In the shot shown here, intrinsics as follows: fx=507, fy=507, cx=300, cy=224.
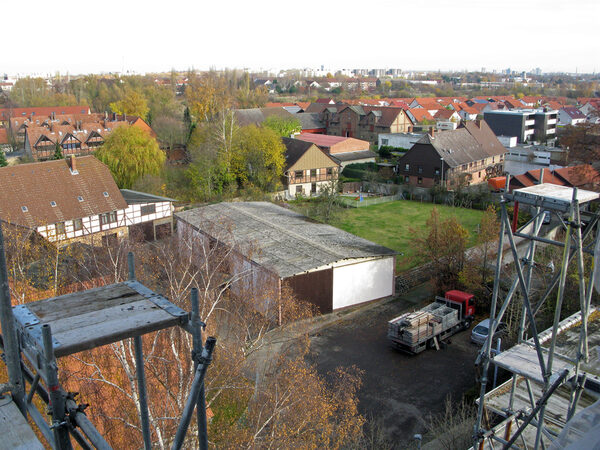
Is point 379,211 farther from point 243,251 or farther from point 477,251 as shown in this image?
point 243,251

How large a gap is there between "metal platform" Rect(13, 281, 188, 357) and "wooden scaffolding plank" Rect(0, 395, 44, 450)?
1.43 feet

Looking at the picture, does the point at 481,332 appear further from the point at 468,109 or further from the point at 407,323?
the point at 468,109

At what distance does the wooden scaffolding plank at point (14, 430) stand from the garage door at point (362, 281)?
15401 mm

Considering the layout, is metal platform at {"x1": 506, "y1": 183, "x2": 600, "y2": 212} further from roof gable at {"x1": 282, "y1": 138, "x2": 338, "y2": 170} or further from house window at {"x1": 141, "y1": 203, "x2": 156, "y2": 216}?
roof gable at {"x1": 282, "y1": 138, "x2": 338, "y2": 170}

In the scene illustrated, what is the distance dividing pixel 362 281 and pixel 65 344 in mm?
16574

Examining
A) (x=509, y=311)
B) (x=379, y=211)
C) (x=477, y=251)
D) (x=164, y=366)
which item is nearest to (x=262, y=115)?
(x=379, y=211)

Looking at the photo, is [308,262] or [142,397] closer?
[142,397]

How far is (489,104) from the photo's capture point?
78.2 metres

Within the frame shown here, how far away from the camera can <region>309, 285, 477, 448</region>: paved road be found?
13.0 m

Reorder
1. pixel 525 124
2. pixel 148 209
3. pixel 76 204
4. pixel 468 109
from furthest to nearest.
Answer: pixel 468 109 → pixel 525 124 → pixel 148 209 → pixel 76 204

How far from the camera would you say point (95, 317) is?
11.8 ft

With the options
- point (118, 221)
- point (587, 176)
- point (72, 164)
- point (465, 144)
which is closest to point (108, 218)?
point (118, 221)

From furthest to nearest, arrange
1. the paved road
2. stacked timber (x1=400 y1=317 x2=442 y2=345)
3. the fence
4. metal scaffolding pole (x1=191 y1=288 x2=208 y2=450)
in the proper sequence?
the fence < stacked timber (x1=400 y1=317 x2=442 y2=345) < the paved road < metal scaffolding pole (x1=191 y1=288 x2=208 y2=450)

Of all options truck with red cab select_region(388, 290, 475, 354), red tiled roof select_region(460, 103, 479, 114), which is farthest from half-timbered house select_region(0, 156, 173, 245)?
red tiled roof select_region(460, 103, 479, 114)
